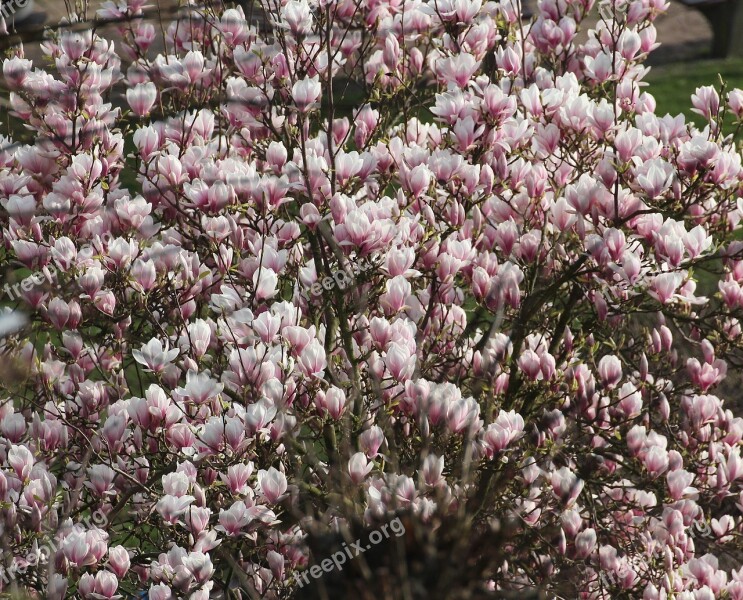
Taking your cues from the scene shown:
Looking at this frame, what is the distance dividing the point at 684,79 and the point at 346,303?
9177 mm

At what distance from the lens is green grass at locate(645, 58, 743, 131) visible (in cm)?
1080

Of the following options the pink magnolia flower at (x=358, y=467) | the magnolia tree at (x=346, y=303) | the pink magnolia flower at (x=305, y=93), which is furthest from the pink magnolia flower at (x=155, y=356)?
the pink magnolia flower at (x=305, y=93)

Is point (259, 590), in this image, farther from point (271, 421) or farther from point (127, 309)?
point (127, 309)

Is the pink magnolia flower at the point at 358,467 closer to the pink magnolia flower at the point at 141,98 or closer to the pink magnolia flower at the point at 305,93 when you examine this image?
the pink magnolia flower at the point at 305,93

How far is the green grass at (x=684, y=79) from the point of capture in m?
10.8

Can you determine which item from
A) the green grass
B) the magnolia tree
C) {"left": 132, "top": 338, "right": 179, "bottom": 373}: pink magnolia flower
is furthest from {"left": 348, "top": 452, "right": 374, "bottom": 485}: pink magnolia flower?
the green grass

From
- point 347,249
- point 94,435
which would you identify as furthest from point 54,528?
point 347,249

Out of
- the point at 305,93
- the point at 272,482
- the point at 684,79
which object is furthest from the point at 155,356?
the point at 684,79

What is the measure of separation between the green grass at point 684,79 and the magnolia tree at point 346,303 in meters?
6.77

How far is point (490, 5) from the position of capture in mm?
4445

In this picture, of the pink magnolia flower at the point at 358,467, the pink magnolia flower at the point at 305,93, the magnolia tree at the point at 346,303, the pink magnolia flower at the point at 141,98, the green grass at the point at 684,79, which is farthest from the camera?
the green grass at the point at 684,79

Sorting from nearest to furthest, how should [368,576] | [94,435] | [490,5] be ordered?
[368,576] → [94,435] → [490,5]

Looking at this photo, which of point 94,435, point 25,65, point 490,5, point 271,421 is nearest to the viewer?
point 271,421

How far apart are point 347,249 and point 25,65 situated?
1528 mm
